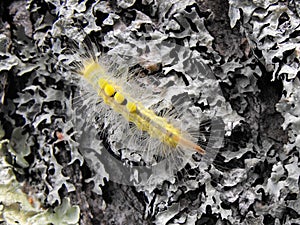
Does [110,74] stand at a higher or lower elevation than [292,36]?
lower

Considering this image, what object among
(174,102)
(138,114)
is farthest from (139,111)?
(174,102)

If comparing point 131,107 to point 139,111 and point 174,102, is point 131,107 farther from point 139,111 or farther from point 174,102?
point 174,102

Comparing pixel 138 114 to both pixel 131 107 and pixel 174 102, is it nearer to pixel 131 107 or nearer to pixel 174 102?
pixel 131 107

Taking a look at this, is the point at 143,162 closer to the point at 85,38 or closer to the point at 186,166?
the point at 186,166

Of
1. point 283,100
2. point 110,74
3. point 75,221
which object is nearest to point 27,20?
point 110,74
